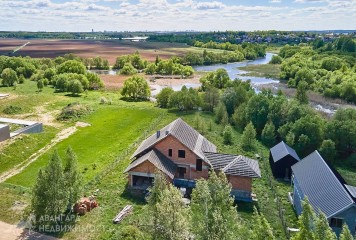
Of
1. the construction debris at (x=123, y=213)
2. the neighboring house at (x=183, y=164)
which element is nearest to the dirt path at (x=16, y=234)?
the construction debris at (x=123, y=213)

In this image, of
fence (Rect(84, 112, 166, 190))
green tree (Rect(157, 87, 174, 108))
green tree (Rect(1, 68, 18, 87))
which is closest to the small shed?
fence (Rect(84, 112, 166, 190))

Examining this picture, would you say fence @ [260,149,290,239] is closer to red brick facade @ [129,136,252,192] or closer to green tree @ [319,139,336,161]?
green tree @ [319,139,336,161]

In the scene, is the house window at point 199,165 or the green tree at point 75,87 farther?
the green tree at point 75,87

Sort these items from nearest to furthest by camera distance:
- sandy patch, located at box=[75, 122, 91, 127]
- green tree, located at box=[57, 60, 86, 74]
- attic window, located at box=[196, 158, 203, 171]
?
attic window, located at box=[196, 158, 203, 171] < sandy patch, located at box=[75, 122, 91, 127] < green tree, located at box=[57, 60, 86, 74]

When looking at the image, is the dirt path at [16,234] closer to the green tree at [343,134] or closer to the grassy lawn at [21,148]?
the grassy lawn at [21,148]

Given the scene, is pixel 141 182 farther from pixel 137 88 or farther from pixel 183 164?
pixel 137 88

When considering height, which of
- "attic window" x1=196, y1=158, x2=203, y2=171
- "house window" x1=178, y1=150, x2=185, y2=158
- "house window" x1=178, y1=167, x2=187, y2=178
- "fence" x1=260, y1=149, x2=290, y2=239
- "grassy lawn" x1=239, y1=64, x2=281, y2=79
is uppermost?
"house window" x1=178, y1=150, x2=185, y2=158

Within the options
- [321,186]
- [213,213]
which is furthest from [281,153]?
[213,213]

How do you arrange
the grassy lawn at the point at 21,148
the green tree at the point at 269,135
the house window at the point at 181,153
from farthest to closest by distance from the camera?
the green tree at the point at 269,135 < the grassy lawn at the point at 21,148 < the house window at the point at 181,153
